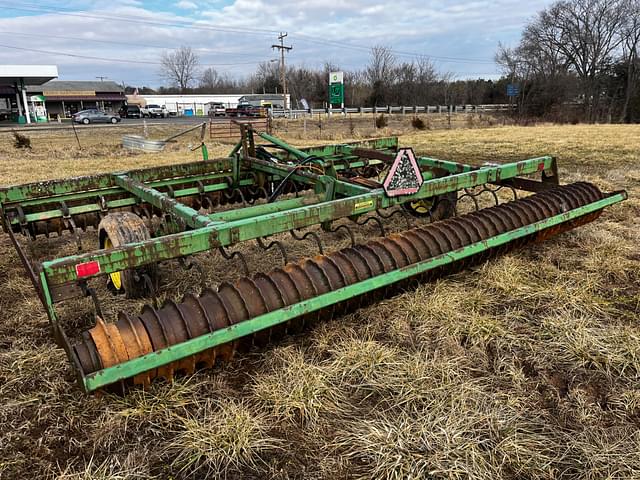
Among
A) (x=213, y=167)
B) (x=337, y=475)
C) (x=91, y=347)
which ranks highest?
(x=213, y=167)

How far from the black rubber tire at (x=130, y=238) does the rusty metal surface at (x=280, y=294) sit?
906 millimetres

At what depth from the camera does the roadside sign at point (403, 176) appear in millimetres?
2990

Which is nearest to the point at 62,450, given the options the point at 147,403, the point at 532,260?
the point at 147,403

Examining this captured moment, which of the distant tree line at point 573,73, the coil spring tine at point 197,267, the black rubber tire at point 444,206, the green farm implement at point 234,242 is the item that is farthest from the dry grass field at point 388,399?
the distant tree line at point 573,73

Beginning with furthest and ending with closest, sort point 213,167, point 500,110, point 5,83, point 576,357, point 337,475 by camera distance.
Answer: point 5,83
point 500,110
point 213,167
point 576,357
point 337,475

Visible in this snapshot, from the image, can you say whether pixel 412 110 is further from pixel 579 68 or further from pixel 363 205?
pixel 363 205

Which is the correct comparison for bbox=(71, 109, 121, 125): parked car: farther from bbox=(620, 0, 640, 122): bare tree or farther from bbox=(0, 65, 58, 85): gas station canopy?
bbox=(620, 0, 640, 122): bare tree

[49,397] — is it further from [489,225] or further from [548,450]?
[489,225]

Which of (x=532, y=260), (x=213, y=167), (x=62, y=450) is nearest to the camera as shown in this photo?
(x=62, y=450)

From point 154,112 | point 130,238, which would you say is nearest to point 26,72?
point 154,112

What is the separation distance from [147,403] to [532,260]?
9.90 feet

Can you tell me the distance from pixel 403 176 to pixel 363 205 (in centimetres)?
37

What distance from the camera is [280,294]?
2336mm

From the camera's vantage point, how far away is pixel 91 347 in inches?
75.5
